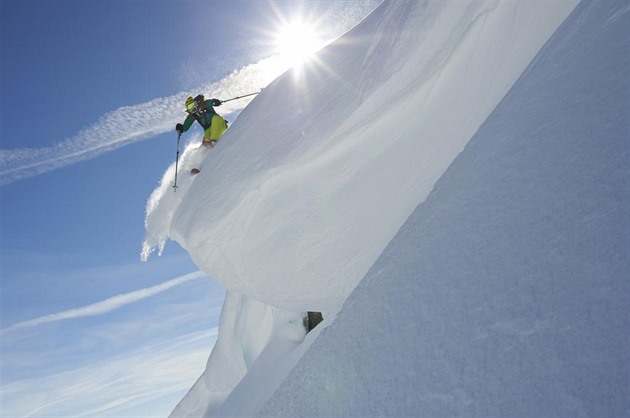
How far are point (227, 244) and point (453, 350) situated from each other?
12.1 ft

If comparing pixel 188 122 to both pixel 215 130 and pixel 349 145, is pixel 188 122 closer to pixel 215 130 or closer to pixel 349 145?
pixel 215 130

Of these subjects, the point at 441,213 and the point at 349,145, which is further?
the point at 349,145

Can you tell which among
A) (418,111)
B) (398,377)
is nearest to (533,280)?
(398,377)

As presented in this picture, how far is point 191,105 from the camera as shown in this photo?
975 cm

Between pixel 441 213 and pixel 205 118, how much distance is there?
7.69 meters

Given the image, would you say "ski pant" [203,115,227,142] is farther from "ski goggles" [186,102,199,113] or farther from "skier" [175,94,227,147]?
"ski goggles" [186,102,199,113]

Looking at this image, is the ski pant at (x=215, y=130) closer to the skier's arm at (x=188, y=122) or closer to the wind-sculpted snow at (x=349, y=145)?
the skier's arm at (x=188, y=122)

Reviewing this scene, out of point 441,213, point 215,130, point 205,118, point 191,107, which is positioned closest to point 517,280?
point 441,213

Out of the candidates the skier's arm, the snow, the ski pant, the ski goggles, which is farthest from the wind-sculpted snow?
the ski goggles

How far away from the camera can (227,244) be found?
16.7ft

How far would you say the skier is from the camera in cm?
900

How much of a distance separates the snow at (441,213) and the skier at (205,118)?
3737 millimetres

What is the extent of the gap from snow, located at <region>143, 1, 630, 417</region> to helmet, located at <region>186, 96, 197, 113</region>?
15.3 feet

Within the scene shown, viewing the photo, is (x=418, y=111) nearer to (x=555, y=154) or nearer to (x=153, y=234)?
(x=555, y=154)
